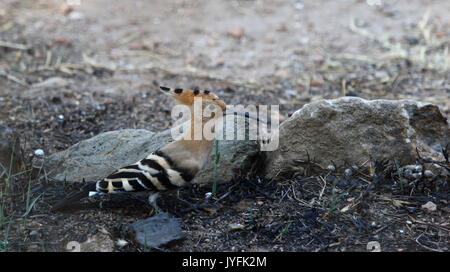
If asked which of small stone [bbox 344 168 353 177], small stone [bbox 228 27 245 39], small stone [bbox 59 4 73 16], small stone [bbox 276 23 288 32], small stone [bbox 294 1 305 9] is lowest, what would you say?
small stone [bbox 344 168 353 177]

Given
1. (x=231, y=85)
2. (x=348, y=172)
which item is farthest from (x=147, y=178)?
(x=231, y=85)

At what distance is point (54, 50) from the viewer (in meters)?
6.98

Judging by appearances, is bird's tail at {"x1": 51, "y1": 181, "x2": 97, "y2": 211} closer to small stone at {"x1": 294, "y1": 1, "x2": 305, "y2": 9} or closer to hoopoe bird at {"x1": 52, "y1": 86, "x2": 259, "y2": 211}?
hoopoe bird at {"x1": 52, "y1": 86, "x2": 259, "y2": 211}

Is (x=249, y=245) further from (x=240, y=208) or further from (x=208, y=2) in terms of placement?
(x=208, y=2)

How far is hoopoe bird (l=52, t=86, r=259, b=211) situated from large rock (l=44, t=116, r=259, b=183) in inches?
11.1

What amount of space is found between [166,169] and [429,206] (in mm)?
1528

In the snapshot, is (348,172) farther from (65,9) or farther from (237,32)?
(65,9)

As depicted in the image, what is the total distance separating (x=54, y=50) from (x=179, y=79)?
1.59m

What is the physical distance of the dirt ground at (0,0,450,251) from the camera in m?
3.52

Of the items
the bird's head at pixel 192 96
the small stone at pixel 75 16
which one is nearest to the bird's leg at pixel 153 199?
the bird's head at pixel 192 96

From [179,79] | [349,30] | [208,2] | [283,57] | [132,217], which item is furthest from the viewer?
[208,2]

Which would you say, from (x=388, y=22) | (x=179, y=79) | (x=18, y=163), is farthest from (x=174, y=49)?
(x=18, y=163)

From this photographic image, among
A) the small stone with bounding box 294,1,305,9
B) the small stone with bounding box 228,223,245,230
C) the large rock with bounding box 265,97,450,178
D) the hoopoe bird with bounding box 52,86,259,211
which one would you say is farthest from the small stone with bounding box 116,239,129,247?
the small stone with bounding box 294,1,305,9

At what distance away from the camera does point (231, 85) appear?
6172mm
